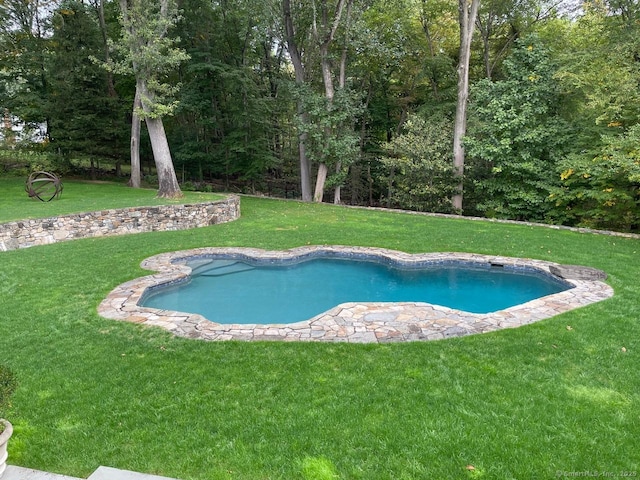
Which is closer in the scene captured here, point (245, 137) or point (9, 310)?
point (9, 310)

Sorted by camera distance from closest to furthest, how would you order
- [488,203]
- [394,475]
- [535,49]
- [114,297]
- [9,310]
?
1. [394,475]
2. [9,310]
3. [114,297]
4. [535,49]
5. [488,203]

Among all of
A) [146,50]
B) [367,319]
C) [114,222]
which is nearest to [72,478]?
[367,319]

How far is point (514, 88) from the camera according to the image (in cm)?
1413

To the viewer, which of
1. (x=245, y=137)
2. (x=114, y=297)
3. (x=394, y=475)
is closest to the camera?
(x=394, y=475)

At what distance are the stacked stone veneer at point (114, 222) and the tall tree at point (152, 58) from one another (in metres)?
2.31

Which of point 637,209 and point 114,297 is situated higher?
point 637,209

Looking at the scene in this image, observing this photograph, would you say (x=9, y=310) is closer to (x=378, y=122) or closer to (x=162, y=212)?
(x=162, y=212)

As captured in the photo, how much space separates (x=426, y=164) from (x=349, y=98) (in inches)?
169

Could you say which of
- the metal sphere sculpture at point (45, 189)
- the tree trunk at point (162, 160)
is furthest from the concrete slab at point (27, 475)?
the metal sphere sculpture at point (45, 189)

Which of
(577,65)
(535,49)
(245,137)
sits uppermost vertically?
(535,49)

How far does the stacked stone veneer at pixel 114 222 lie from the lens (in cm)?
970

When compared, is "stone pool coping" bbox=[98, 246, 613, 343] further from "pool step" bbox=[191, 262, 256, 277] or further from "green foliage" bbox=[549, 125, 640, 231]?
"green foliage" bbox=[549, 125, 640, 231]

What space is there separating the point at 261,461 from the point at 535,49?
15948 mm

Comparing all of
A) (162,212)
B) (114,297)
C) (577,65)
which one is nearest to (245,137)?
(162,212)
